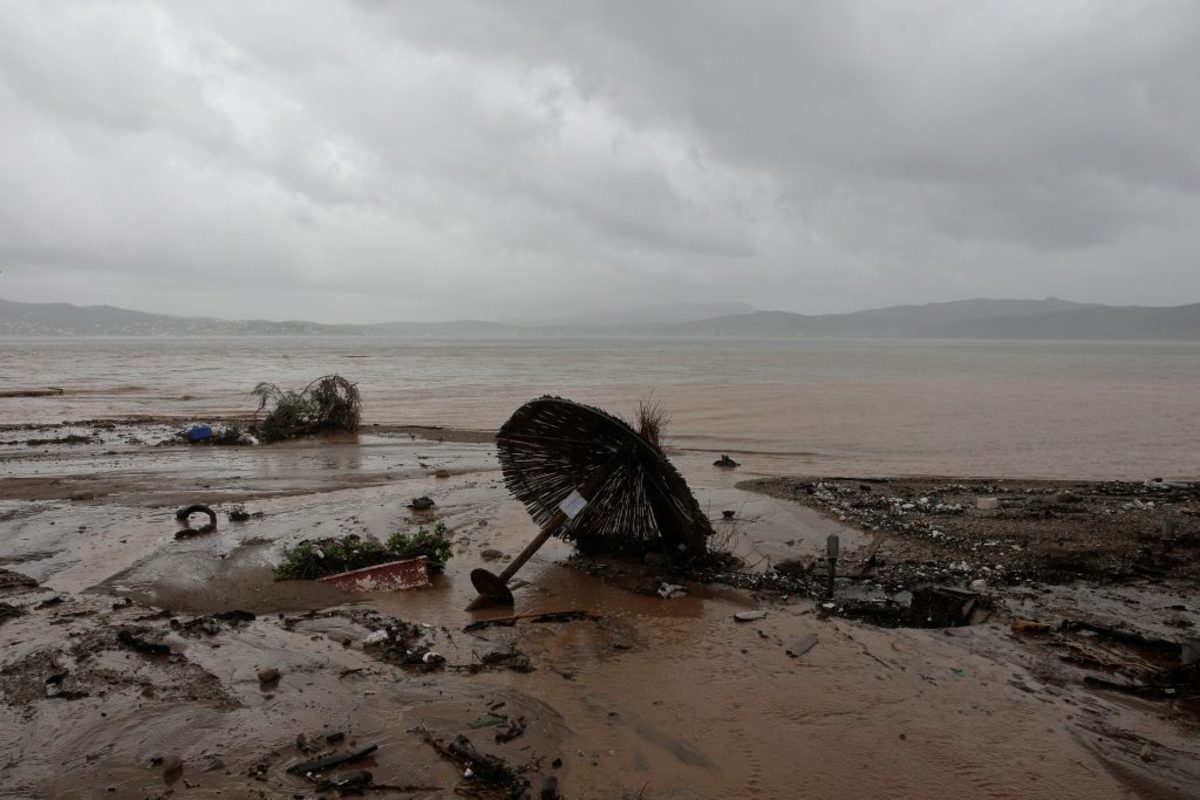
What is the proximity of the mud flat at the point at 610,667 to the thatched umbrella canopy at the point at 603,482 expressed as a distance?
444 mm

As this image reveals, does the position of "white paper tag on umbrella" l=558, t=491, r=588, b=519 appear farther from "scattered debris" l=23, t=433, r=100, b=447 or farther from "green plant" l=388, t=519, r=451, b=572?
"scattered debris" l=23, t=433, r=100, b=447

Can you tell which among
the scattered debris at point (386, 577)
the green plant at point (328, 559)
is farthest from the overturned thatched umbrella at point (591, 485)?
the green plant at point (328, 559)

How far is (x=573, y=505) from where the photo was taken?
6867mm

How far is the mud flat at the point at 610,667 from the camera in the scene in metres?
4.10

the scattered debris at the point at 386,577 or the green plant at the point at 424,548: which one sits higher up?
the green plant at the point at 424,548

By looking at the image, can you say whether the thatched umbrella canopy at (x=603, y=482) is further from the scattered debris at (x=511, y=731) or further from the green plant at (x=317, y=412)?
the green plant at (x=317, y=412)

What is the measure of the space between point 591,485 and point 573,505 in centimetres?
28

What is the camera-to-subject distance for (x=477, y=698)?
15.8 ft

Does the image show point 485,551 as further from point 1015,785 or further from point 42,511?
point 42,511

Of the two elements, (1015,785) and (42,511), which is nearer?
(1015,785)

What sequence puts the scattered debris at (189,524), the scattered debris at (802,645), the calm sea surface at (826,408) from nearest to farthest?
1. the scattered debris at (802,645)
2. the scattered debris at (189,524)
3. the calm sea surface at (826,408)

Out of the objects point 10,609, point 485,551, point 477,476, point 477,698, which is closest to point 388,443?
point 477,476

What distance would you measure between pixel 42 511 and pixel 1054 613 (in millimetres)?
12097

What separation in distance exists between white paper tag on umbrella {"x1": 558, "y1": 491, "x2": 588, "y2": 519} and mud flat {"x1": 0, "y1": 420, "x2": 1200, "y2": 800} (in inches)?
35.1
